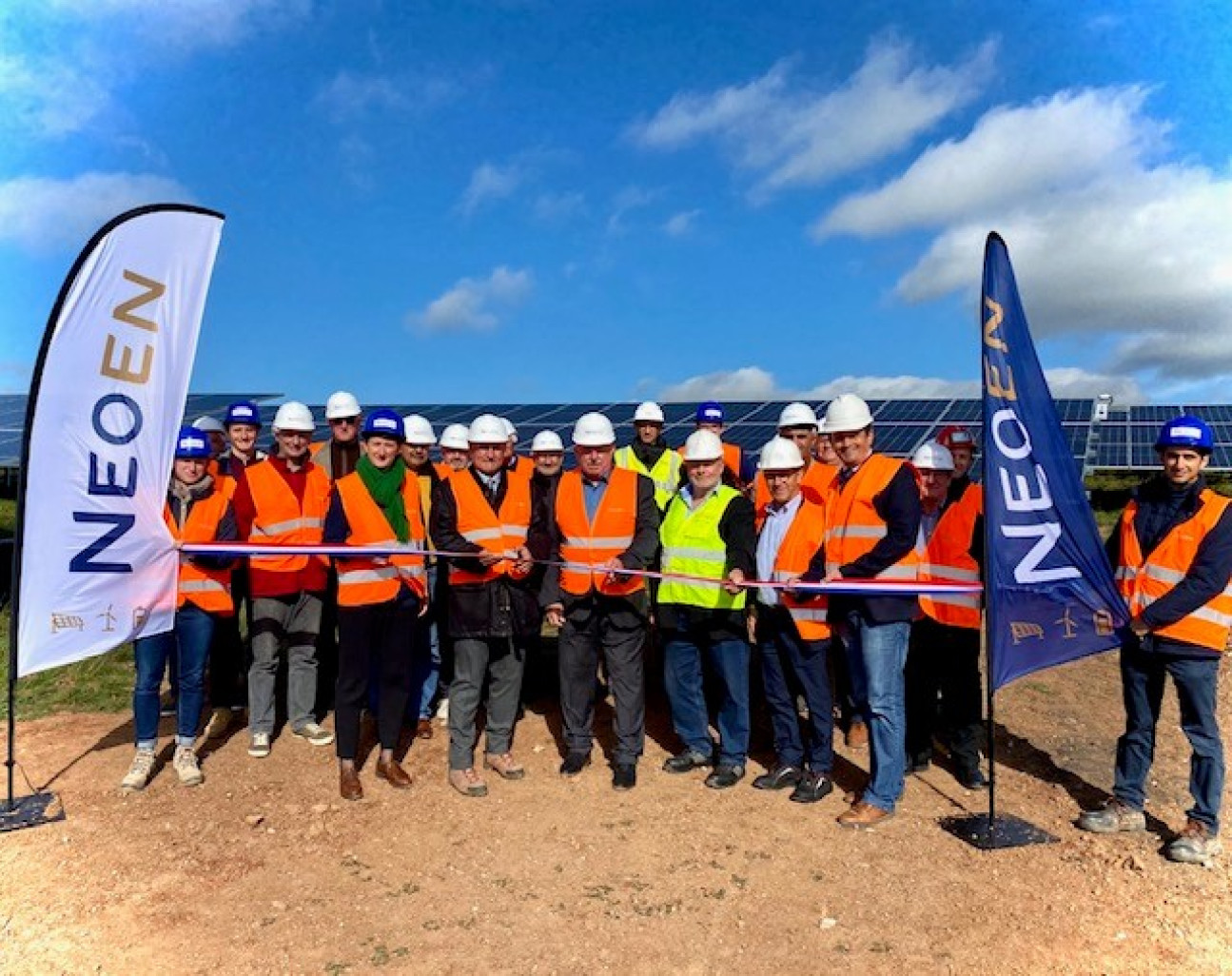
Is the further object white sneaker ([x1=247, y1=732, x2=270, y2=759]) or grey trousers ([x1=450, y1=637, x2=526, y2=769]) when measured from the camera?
white sneaker ([x1=247, y1=732, x2=270, y2=759])

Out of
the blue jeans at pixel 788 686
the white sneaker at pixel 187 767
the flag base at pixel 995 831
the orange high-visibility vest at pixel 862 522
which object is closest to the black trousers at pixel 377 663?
the white sneaker at pixel 187 767

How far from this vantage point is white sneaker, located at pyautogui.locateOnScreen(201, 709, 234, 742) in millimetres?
6664

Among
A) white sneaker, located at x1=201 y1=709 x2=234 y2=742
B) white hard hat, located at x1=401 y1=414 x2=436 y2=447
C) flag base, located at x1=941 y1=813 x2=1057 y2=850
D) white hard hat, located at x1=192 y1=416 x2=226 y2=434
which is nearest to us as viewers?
flag base, located at x1=941 y1=813 x2=1057 y2=850

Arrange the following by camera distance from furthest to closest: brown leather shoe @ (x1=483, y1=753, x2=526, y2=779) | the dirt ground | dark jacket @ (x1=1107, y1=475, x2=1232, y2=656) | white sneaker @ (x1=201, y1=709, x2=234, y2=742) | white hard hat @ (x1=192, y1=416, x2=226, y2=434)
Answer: white hard hat @ (x1=192, y1=416, x2=226, y2=434)
white sneaker @ (x1=201, y1=709, x2=234, y2=742)
brown leather shoe @ (x1=483, y1=753, x2=526, y2=779)
dark jacket @ (x1=1107, y1=475, x2=1232, y2=656)
the dirt ground

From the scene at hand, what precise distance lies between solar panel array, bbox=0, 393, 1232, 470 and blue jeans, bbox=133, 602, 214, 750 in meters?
8.07

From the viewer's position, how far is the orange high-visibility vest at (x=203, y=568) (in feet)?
19.0

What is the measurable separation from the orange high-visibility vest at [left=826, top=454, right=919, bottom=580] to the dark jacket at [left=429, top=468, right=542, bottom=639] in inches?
80.4

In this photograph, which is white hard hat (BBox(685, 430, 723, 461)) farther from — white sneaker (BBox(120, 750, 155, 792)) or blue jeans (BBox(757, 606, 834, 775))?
white sneaker (BBox(120, 750, 155, 792))

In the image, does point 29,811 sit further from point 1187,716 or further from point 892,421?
point 892,421

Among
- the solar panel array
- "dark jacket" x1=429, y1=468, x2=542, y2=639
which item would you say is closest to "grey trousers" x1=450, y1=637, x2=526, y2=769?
"dark jacket" x1=429, y1=468, x2=542, y2=639

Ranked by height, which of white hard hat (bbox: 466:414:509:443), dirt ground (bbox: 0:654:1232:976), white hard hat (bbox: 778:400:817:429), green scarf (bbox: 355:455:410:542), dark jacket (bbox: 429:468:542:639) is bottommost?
dirt ground (bbox: 0:654:1232:976)

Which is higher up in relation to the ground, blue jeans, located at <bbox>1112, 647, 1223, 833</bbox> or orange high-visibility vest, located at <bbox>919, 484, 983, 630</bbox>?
orange high-visibility vest, located at <bbox>919, 484, 983, 630</bbox>

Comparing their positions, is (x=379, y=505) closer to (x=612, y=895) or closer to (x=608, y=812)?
(x=608, y=812)

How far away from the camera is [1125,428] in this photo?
17297 millimetres
